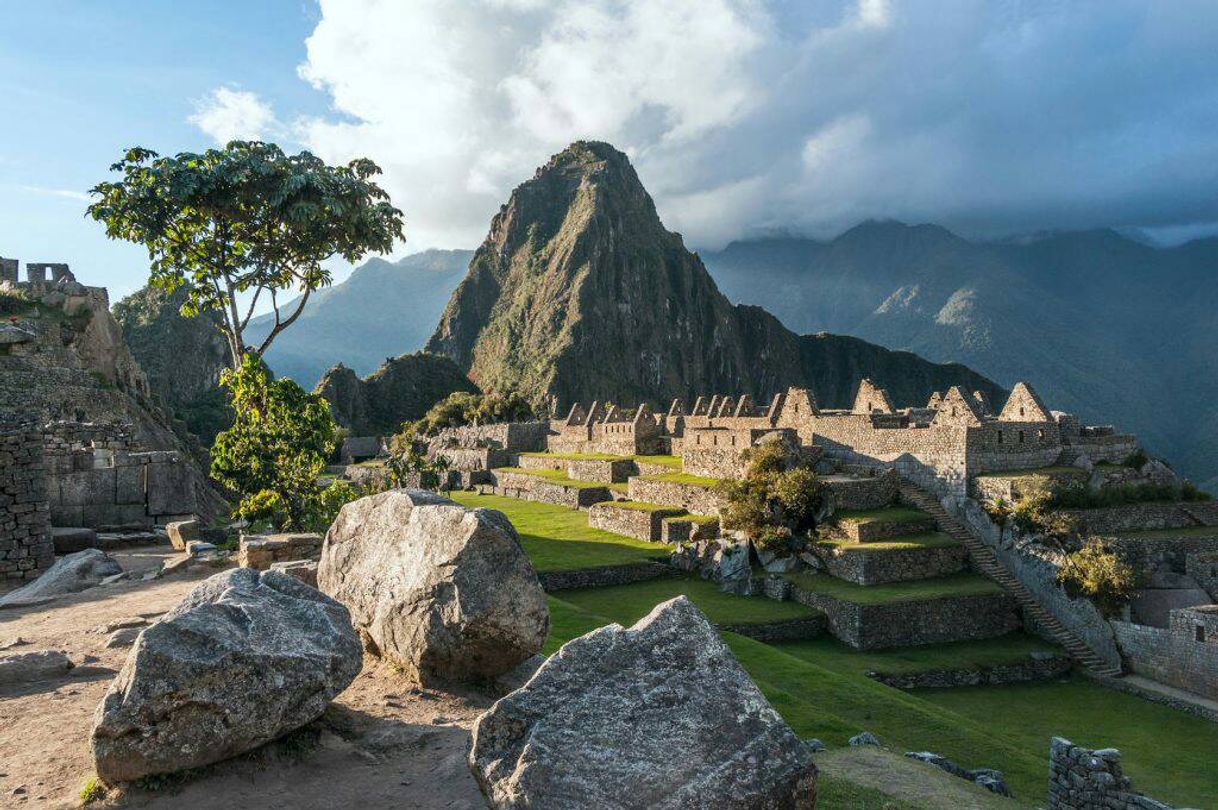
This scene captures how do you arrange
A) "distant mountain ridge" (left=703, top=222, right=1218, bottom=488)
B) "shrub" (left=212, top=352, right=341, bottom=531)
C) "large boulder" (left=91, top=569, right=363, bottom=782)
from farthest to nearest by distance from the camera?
"distant mountain ridge" (left=703, top=222, right=1218, bottom=488) → "shrub" (left=212, top=352, right=341, bottom=531) → "large boulder" (left=91, top=569, right=363, bottom=782)

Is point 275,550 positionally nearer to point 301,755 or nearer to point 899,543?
point 301,755

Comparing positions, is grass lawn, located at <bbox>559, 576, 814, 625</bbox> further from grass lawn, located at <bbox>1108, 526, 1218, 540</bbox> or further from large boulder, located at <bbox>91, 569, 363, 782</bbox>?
large boulder, located at <bbox>91, 569, 363, 782</bbox>

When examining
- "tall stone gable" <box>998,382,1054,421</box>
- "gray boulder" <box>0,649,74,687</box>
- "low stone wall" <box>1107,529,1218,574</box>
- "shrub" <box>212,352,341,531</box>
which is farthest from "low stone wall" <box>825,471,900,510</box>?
"gray boulder" <box>0,649,74,687</box>

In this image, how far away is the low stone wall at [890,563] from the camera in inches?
869

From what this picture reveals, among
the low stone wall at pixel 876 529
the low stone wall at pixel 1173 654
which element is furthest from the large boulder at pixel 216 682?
the low stone wall at pixel 1173 654

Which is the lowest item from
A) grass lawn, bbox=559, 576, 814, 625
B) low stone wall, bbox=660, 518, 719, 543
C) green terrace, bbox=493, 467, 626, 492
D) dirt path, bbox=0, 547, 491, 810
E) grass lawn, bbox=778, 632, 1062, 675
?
grass lawn, bbox=778, 632, 1062, 675

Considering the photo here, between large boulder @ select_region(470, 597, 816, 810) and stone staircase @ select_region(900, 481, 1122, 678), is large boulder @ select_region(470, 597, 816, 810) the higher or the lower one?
the higher one

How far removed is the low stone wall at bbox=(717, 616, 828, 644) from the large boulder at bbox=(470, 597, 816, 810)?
626 inches

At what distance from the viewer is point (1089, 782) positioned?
9.05m

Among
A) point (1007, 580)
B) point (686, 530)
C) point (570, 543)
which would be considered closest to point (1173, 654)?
point (1007, 580)

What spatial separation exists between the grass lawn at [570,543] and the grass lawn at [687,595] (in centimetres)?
124

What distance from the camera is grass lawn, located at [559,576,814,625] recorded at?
794 inches

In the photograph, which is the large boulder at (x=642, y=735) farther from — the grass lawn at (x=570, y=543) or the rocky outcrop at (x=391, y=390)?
the rocky outcrop at (x=391, y=390)

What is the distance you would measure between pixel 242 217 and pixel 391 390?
4727 inches
